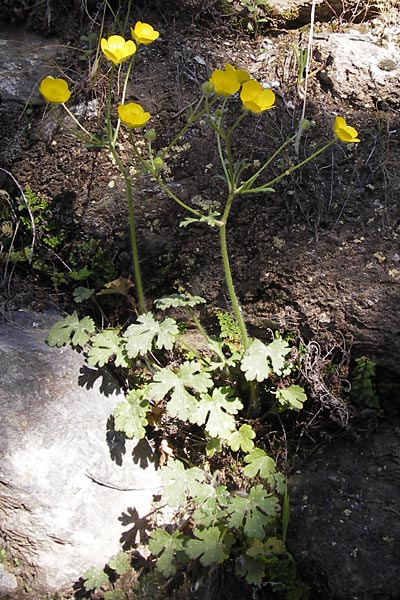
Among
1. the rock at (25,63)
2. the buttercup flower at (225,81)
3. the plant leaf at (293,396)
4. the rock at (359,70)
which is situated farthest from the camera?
the rock at (25,63)

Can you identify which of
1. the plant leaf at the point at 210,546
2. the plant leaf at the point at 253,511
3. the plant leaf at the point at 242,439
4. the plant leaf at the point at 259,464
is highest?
the plant leaf at the point at 242,439

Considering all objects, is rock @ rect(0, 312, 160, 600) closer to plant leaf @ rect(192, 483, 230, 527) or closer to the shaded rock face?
plant leaf @ rect(192, 483, 230, 527)

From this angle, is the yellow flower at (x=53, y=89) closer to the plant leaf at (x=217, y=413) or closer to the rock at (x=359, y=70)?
the plant leaf at (x=217, y=413)

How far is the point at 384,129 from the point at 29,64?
2.00 m

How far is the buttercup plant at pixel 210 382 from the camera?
2.12 meters

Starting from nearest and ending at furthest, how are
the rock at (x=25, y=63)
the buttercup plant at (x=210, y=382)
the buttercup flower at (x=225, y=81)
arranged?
the buttercup flower at (x=225, y=81)
the buttercup plant at (x=210, y=382)
the rock at (x=25, y=63)

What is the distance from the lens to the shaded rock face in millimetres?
2117

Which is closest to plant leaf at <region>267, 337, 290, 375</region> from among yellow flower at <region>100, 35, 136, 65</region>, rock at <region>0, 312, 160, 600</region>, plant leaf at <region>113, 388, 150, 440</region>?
plant leaf at <region>113, 388, 150, 440</region>

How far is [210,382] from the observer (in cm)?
238

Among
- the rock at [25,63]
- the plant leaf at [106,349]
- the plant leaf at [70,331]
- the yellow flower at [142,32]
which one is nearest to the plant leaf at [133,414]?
the plant leaf at [106,349]

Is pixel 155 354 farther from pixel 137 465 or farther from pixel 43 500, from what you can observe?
pixel 43 500

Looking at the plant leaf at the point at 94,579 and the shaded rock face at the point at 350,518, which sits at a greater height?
the shaded rock face at the point at 350,518

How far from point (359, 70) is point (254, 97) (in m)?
1.24

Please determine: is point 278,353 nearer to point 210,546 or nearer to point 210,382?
point 210,382
